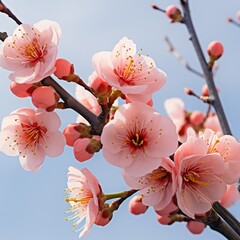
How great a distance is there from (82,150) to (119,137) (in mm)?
131

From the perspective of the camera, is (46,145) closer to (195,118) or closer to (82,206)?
(82,206)

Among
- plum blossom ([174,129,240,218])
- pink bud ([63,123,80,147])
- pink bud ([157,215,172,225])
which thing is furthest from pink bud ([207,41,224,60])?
pink bud ([63,123,80,147])

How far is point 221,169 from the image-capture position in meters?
1.69

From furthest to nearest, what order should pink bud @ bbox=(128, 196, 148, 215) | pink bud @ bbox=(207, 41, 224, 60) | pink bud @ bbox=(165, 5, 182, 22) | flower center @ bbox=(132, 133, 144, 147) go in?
pink bud @ bbox=(165, 5, 182, 22), pink bud @ bbox=(207, 41, 224, 60), pink bud @ bbox=(128, 196, 148, 215), flower center @ bbox=(132, 133, 144, 147)

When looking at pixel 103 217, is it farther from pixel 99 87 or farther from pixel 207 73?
pixel 207 73

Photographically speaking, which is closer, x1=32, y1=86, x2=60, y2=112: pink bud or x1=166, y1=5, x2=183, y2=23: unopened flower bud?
x1=32, y1=86, x2=60, y2=112: pink bud

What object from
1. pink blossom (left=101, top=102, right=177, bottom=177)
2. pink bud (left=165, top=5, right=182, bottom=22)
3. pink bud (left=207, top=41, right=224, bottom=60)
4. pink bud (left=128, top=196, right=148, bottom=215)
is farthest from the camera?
pink bud (left=165, top=5, right=182, bottom=22)

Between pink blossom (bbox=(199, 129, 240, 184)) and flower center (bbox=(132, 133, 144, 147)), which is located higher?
flower center (bbox=(132, 133, 144, 147))

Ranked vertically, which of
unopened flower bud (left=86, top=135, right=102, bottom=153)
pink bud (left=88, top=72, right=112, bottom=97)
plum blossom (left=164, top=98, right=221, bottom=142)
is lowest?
plum blossom (left=164, top=98, right=221, bottom=142)

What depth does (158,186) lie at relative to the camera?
1.67 metres

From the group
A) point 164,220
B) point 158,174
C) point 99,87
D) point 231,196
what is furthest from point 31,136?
point 231,196

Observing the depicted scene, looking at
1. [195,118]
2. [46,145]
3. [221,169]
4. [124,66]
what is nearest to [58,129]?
[46,145]

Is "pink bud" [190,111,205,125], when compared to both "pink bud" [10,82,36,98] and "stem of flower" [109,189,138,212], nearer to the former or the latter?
"stem of flower" [109,189,138,212]

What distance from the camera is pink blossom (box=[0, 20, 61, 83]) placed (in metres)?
1.80
